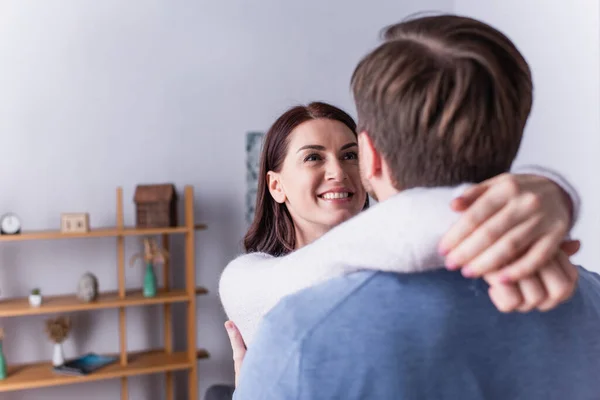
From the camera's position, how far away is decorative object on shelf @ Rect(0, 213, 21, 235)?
10.6ft

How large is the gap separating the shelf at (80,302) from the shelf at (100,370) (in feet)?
0.97

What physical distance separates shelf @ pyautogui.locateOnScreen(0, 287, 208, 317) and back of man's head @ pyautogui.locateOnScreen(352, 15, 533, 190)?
2846mm

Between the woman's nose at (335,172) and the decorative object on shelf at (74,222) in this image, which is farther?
the decorative object on shelf at (74,222)

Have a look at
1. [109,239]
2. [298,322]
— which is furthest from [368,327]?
[109,239]

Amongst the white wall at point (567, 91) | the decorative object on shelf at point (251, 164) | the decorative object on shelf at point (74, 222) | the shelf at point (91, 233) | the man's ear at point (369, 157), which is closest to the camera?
the man's ear at point (369, 157)

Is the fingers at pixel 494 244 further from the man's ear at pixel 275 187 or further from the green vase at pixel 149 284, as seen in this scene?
the green vase at pixel 149 284

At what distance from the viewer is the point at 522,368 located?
0.72m

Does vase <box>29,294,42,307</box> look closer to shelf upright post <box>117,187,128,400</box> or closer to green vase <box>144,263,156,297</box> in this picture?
shelf upright post <box>117,187,128,400</box>

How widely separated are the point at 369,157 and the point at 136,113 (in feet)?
10.1

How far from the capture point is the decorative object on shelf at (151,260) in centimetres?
348

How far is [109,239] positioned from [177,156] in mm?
613

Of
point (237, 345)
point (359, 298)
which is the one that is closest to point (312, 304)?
point (359, 298)

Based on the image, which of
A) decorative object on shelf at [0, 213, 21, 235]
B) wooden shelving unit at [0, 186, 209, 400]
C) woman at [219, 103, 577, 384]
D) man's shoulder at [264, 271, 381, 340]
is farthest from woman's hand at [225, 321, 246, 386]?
decorative object on shelf at [0, 213, 21, 235]

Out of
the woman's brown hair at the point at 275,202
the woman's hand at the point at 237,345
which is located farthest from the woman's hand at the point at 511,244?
the woman's brown hair at the point at 275,202
